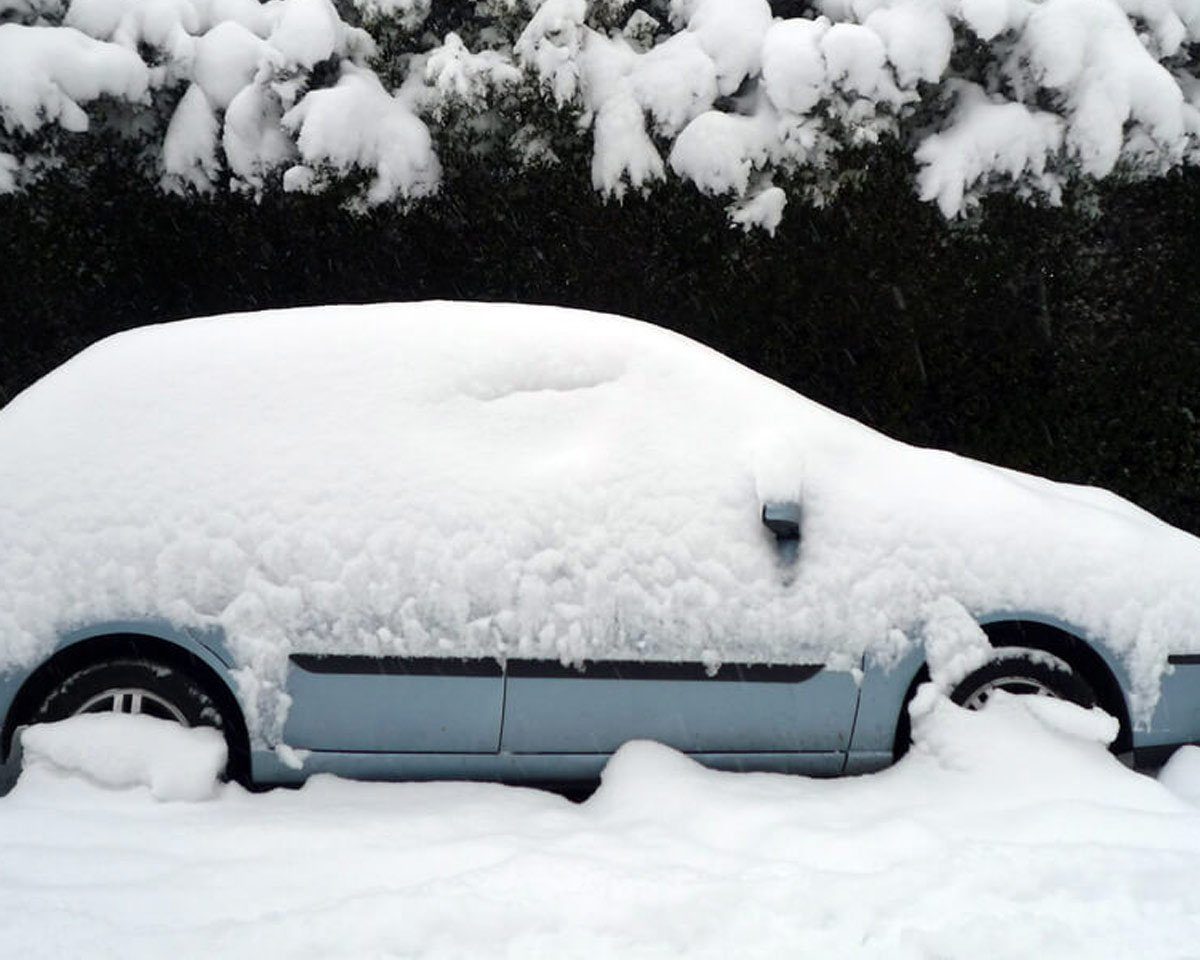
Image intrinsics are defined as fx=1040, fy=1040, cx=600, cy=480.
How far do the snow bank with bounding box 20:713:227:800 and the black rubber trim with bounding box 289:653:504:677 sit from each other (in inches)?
14.0

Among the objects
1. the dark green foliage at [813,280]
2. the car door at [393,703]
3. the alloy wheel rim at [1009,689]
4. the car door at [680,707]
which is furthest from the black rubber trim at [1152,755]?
the dark green foliage at [813,280]

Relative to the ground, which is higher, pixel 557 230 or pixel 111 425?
pixel 557 230

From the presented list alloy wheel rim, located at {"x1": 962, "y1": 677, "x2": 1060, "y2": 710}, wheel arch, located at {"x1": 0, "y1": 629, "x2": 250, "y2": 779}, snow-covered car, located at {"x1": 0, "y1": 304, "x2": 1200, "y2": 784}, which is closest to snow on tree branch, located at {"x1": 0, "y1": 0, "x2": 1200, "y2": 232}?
snow-covered car, located at {"x1": 0, "y1": 304, "x2": 1200, "y2": 784}

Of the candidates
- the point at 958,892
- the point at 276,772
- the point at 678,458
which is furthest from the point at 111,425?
the point at 958,892

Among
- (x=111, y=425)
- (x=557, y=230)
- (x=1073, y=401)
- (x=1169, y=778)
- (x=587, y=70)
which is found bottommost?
(x=1169, y=778)

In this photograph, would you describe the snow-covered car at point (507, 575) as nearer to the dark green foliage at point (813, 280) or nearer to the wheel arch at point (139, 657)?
the wheel arch at point (139, 657)

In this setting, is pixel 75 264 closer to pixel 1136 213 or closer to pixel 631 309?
pixel 631 309

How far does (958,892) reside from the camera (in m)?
2.37

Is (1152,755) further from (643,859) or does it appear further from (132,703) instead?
(132,703)

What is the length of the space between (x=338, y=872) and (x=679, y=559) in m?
1.22

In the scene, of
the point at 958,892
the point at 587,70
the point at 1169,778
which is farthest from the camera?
the point at 587,70

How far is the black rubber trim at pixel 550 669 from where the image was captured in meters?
2.87

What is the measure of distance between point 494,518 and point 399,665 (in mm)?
486

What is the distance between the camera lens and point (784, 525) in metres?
3.01
